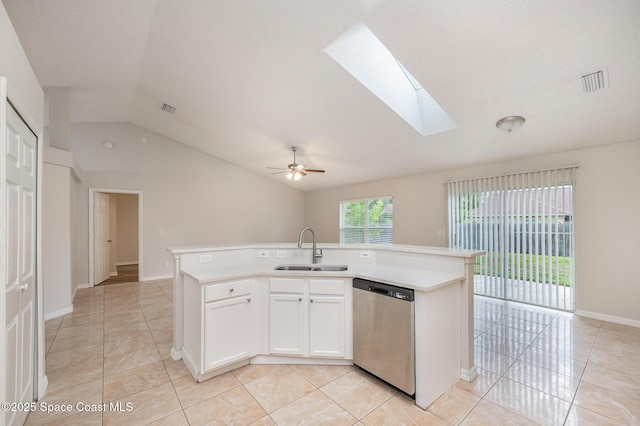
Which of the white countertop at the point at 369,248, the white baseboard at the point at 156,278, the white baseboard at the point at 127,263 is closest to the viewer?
the white countertop at the point at 369,248

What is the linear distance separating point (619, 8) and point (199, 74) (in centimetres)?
406

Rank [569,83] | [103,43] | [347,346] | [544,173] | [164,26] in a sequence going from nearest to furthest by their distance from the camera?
1. [347,346]
2. [569,83]
3. [164,26]
4. [103,43]
5. [544,173]

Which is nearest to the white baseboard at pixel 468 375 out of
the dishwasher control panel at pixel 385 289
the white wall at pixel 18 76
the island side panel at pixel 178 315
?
the dishwasher control panel at pixel 385 289

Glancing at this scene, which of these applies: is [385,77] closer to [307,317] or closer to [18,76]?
[307,317]

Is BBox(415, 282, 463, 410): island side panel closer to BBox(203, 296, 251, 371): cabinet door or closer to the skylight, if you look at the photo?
BBox(203, 296, 251, 371): cabinet door

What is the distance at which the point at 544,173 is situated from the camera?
3990 mm

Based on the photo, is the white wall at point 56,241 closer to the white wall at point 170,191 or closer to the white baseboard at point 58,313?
the white baseboard at point 58,313

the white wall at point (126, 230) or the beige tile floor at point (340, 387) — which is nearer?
the beige tile floor at point (340, 387)

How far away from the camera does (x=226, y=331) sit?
2221mm

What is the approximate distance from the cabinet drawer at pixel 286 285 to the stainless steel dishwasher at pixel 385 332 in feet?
1.59

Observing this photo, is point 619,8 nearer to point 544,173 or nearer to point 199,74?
point 544,173

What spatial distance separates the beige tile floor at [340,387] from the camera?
5.81 feet

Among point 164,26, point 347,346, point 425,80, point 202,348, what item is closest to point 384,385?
point 347,346

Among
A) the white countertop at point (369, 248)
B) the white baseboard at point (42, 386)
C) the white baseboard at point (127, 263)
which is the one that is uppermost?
the white countertop at point (369, 248)
